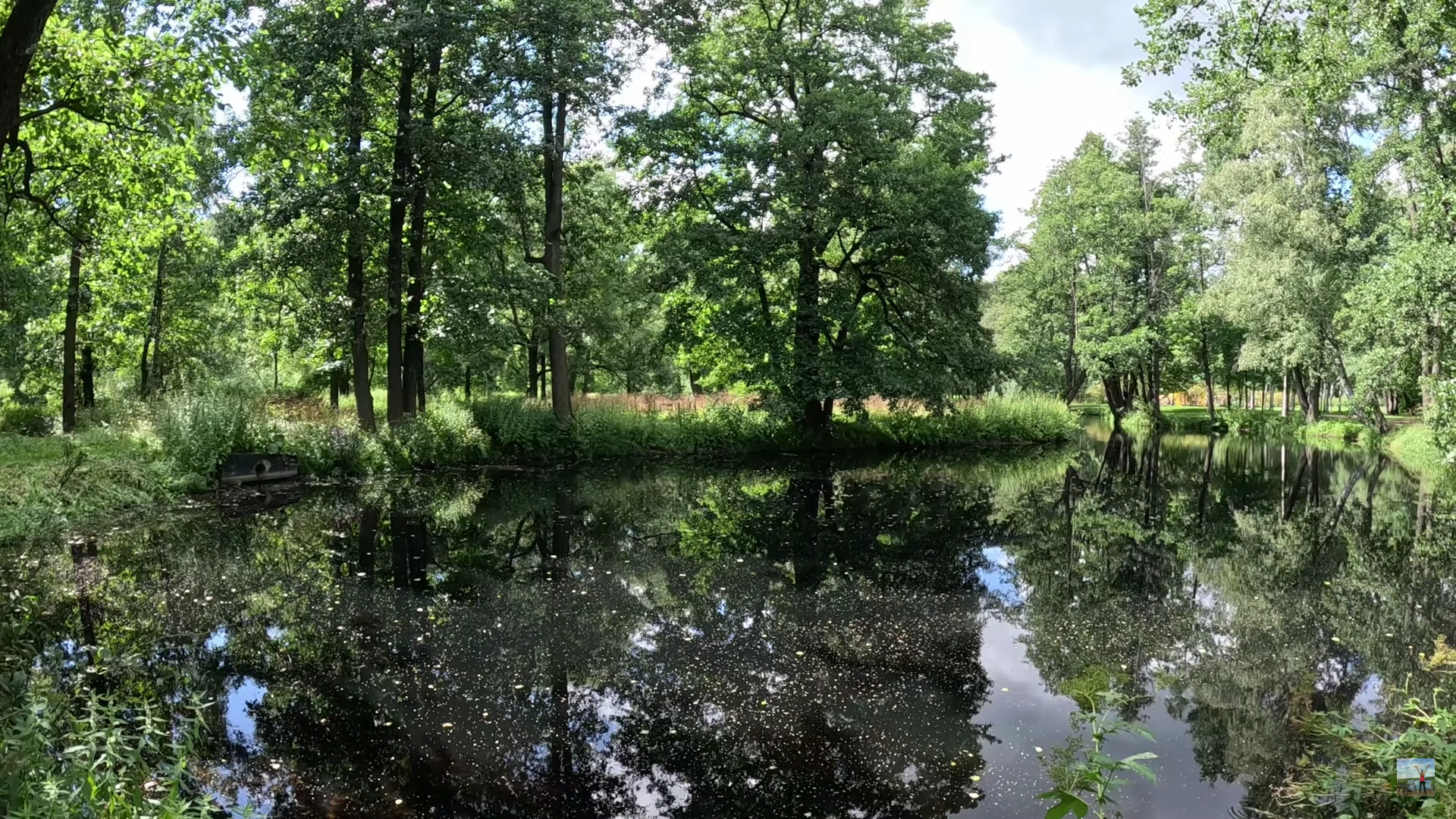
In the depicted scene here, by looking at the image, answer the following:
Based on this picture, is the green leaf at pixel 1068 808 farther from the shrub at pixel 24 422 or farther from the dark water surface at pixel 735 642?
the shrub at pixel 24 422

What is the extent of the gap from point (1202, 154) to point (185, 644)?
138 ft

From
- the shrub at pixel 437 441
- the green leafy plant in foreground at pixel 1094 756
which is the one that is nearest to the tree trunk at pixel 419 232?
the shrub at pixel 437 441

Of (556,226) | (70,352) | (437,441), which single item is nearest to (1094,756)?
(437,441)

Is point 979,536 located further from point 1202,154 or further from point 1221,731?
point 1202,154

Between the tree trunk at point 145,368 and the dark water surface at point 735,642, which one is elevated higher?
the tree trunk at point 145,368

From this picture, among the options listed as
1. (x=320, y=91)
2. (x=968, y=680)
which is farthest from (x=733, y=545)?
(x=320, y=91)

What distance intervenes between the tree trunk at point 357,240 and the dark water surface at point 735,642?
478 cm

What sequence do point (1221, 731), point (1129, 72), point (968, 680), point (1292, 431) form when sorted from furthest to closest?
point (1292, 431), point (1129, 72), point (968, 680), point (1221, 731)

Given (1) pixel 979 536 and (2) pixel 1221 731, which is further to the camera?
(1) pixel 979 536

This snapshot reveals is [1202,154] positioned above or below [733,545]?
above

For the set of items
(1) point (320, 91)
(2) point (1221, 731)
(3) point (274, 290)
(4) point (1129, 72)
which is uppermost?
(1) point (320, 91)

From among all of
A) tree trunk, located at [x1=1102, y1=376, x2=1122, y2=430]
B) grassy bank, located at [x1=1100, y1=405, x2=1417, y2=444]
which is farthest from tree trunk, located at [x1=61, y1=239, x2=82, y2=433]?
tree trunk, located at [x1=1102, y1=376, x2=1122, y2=430]

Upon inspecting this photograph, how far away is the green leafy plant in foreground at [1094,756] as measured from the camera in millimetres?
3449

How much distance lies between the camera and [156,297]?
2067cm
